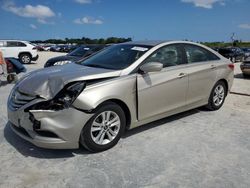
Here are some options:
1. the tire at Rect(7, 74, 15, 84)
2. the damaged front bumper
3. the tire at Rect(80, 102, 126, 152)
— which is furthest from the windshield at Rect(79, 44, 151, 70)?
the tire at Rect(7, 74, 15, 84)

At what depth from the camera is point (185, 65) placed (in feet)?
17.1

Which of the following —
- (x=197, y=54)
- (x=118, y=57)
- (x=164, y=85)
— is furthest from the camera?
(x=197, y=54)

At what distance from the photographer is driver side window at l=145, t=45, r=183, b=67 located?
15.5ft

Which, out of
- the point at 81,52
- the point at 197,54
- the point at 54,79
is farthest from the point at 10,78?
the point at 197,54

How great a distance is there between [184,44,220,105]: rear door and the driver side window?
228mm

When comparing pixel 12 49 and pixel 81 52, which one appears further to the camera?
pixel 12 49

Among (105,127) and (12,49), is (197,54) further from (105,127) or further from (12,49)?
(12,49)

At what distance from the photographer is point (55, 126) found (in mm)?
3584

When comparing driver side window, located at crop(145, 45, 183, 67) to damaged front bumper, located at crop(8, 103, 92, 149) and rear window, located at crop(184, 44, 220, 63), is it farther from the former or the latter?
damaged front bumper, located at crop(8, 103, 92, 149)

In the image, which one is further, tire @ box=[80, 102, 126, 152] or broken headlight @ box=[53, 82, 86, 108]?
tire @ box=[80, 102, 126, 152]

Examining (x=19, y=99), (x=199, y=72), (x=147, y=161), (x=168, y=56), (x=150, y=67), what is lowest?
(x=147, y=161)

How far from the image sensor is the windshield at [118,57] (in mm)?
4548

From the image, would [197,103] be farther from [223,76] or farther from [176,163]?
[176,163]

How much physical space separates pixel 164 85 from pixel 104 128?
1299 millimetres
